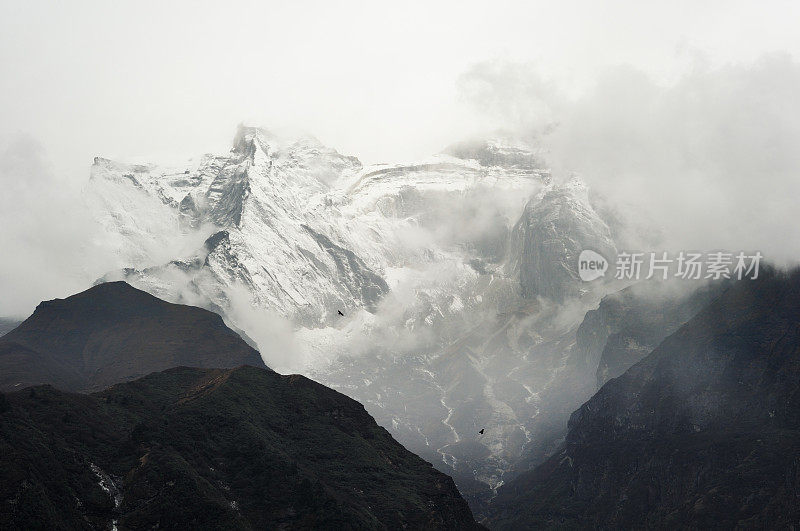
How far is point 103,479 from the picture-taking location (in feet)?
561

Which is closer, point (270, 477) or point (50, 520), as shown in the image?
point (50, 520)

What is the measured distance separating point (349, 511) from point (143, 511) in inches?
1975

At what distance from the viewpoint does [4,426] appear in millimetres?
164000

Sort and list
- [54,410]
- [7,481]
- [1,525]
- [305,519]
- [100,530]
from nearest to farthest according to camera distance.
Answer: [1,525], [7,481], [100,530], [305,519], [54,410]

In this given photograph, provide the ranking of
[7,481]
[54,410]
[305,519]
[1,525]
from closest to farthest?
[1,525]
[7,481]
[305,519]
[54,410]

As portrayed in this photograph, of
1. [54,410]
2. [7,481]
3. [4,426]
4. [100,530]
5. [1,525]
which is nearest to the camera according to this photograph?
[1,525]

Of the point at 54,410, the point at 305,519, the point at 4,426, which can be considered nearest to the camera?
the point at 4,426

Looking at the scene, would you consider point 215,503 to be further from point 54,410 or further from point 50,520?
point 54,410

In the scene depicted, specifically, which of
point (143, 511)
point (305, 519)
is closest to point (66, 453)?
point (143, 511)

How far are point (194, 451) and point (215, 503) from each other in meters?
31.1

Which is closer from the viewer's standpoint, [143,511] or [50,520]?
[50,520]

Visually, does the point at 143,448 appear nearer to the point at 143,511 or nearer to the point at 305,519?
the point at 143,511

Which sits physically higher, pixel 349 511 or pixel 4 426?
pixel 4 426

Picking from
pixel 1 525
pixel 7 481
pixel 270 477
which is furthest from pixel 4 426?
pixel 270 477
